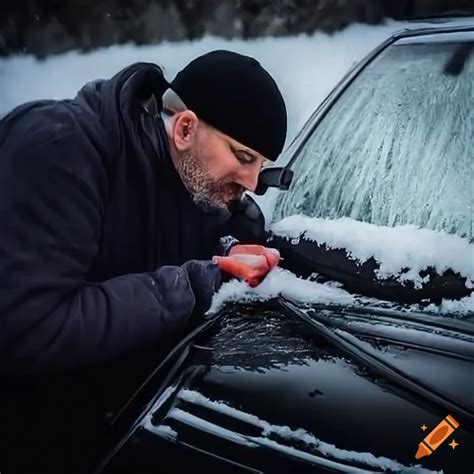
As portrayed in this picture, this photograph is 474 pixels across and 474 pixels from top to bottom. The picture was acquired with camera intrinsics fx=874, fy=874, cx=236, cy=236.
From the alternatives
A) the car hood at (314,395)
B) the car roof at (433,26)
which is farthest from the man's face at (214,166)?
the car roof at (433,26)

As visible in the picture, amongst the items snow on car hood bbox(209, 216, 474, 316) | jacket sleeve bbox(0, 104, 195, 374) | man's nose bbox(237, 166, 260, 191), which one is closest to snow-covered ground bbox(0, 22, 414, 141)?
man's nose bbox(237, 166, 260, 191)

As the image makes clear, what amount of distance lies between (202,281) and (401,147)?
0.46 meters

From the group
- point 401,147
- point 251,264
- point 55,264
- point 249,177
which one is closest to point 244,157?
point 249,177

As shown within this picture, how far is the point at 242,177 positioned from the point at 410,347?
44 cm

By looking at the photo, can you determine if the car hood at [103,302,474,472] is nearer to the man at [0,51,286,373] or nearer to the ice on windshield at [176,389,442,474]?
the ice on windshield at [176,389,442,474]

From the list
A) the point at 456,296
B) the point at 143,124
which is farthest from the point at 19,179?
the point at 456,296

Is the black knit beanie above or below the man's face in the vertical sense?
above

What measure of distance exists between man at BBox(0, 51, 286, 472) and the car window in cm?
16

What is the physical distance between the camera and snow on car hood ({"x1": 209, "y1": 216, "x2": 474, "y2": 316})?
1.57 m

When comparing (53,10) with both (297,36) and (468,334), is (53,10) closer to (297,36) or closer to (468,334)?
(297,36)

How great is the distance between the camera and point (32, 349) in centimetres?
145

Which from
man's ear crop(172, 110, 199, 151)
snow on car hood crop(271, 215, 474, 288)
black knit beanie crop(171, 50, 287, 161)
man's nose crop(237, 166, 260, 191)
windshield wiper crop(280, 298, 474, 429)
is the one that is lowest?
windshield wiper crop(280, 298, 474, 429)

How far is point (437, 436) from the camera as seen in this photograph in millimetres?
1383

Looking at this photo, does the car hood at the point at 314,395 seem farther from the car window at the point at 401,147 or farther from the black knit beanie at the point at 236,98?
the black knit beanie at the point at 236,98
